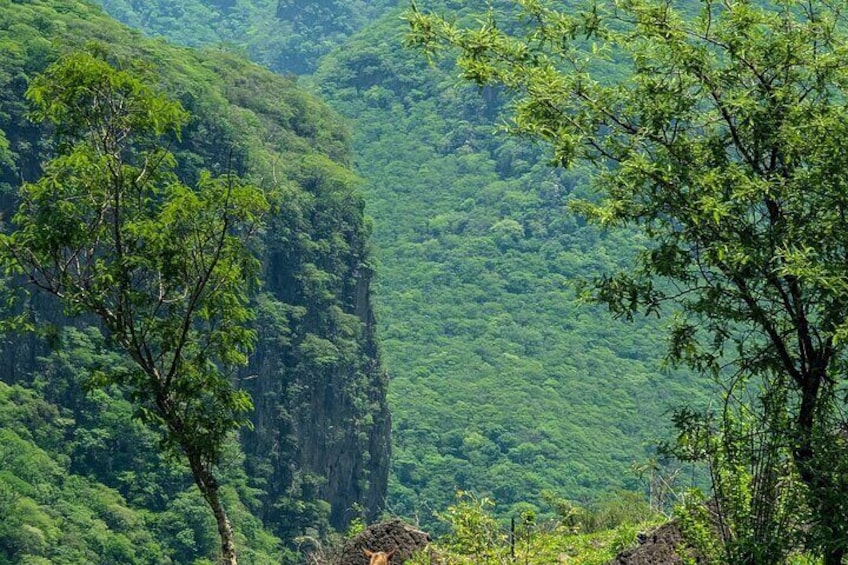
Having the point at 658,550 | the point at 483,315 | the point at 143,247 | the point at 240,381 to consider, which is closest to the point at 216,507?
the point at 143,247

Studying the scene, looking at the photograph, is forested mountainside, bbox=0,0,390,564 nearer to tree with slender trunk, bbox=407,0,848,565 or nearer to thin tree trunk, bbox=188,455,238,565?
thin tree trunk, bbox=188,455,238,565

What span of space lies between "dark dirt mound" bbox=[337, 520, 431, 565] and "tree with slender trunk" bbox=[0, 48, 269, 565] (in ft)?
5.30

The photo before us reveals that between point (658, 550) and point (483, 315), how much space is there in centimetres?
11907

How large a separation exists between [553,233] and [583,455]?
113ft

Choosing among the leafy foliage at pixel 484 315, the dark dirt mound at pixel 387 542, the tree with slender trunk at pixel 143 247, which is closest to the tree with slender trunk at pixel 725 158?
the tree with slender trunk at pixel 143 247

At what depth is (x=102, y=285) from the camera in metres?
15.1

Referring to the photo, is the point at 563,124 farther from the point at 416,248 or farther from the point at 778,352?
the point at 416,248

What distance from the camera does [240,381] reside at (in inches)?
3255

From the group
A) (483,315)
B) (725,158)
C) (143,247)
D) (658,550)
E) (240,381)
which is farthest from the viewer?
(483,315)

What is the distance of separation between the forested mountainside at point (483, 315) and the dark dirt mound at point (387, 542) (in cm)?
7686

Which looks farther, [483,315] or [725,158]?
[483,315]

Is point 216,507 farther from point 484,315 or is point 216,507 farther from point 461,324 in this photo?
point 484,315

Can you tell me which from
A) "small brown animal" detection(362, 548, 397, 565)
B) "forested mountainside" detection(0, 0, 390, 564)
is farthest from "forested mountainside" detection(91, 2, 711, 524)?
"small brown animal" detection(362, 548, 397, 565)

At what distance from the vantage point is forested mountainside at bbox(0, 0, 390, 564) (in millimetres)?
66375
